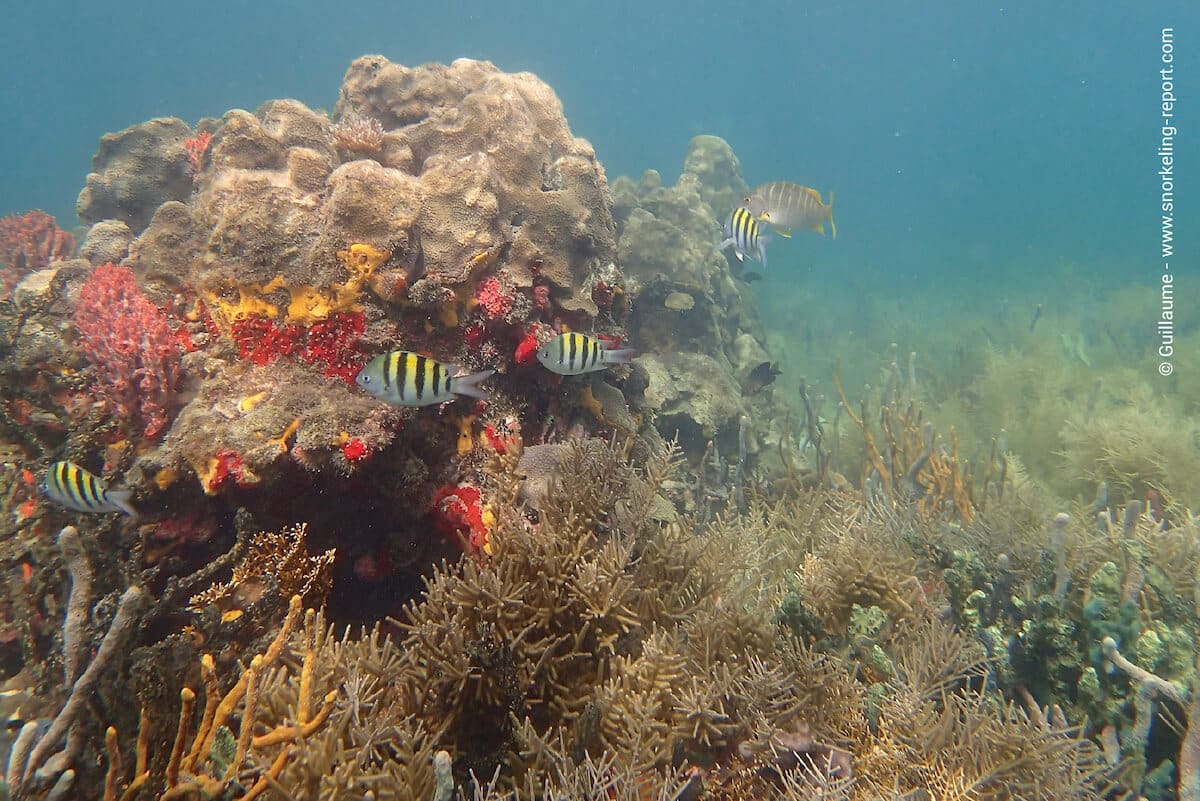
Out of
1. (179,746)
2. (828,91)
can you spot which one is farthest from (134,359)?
(828,91)

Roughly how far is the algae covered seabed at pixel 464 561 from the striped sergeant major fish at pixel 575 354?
22.0 inches

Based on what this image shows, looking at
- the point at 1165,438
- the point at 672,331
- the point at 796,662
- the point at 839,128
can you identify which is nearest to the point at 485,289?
the point at 796,662

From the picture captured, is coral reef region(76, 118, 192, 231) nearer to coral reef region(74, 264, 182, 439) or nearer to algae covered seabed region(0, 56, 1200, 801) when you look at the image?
algae covered seabed region(0, 56, 1200, 801)

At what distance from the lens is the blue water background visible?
198ft

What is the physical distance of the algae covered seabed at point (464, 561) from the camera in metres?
2.05

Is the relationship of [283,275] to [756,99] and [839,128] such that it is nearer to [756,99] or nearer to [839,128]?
[756,99]

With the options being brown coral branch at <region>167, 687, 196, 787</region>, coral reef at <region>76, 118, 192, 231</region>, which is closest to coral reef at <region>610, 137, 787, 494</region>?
brown coral branch at <region>167, 687, 196, 787</region>

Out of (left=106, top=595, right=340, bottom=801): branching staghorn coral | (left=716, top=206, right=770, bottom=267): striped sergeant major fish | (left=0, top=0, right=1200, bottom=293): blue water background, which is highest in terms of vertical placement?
(left=0, top=0, right=1200, bottom=293): blue water background

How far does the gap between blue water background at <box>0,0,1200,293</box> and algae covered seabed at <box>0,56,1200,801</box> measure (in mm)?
34934

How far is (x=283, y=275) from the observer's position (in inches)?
147

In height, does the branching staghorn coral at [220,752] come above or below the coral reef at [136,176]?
below

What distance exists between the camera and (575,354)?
326 cm

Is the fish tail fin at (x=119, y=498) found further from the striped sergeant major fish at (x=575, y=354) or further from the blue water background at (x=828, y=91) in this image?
the blue water background at (x=828, y=91)

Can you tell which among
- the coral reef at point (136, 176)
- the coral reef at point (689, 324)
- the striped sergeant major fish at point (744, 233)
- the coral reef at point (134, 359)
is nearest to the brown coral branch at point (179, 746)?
the coral reef at point (134, 359)
